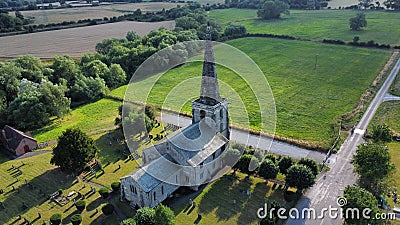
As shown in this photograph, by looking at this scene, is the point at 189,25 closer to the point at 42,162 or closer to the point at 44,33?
the point at 44,33

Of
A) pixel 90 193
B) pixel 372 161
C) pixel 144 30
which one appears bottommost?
pixel 90 193

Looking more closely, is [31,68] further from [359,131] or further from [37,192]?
[359,131]

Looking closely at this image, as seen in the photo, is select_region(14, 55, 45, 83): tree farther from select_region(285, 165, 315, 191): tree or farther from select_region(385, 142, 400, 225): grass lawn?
select_region(385, 142, 400, 225): grass lawn

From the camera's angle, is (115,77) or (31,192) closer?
(31,192)

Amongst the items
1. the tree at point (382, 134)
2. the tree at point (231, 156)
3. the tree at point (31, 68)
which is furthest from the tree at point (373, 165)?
the tree at point (31, 68)

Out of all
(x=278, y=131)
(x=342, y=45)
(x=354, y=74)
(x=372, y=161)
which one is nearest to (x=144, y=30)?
(x=342, y=45)

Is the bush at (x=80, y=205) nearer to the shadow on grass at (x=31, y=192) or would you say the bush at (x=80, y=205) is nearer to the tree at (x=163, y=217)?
the shadow on grass at (x=31, y=192)

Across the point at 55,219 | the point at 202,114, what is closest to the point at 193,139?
the point at 202,114
